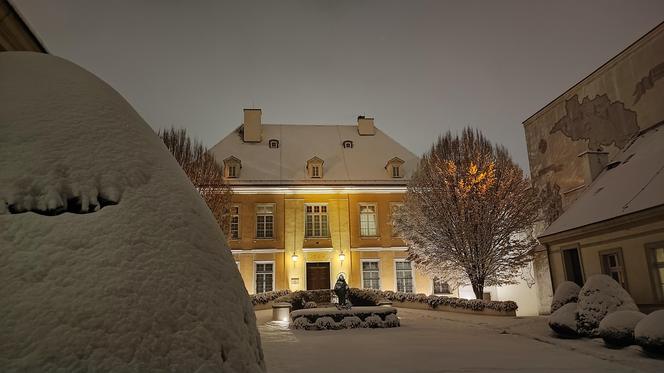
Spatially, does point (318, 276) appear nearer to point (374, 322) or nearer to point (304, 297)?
point (304, 297)

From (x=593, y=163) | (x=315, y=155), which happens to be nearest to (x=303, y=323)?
(x=593, y=163)

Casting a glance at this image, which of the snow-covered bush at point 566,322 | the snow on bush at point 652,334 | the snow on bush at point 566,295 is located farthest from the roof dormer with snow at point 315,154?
→ the snow on bush at point 652,334

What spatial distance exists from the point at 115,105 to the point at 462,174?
18.2 metres

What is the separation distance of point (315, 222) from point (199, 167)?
9.72 metres

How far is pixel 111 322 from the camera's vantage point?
55.8 inches

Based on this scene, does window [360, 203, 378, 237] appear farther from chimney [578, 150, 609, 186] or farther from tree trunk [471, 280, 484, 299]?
chimney [578, 150, 609, 186]

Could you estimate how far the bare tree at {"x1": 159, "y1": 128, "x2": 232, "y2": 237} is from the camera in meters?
18.4

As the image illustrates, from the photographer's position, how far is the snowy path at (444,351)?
301 inches

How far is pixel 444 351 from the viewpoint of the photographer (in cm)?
935

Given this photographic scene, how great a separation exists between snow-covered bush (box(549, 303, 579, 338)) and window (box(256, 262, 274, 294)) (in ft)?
56.6

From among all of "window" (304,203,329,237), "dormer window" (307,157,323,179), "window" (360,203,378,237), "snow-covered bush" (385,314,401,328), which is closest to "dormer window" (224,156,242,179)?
"dormer window" (307,157,323,179)

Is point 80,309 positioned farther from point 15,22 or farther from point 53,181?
point 15,22

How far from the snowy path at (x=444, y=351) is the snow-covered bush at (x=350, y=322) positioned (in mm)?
733

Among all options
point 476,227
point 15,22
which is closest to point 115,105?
point 15,22
